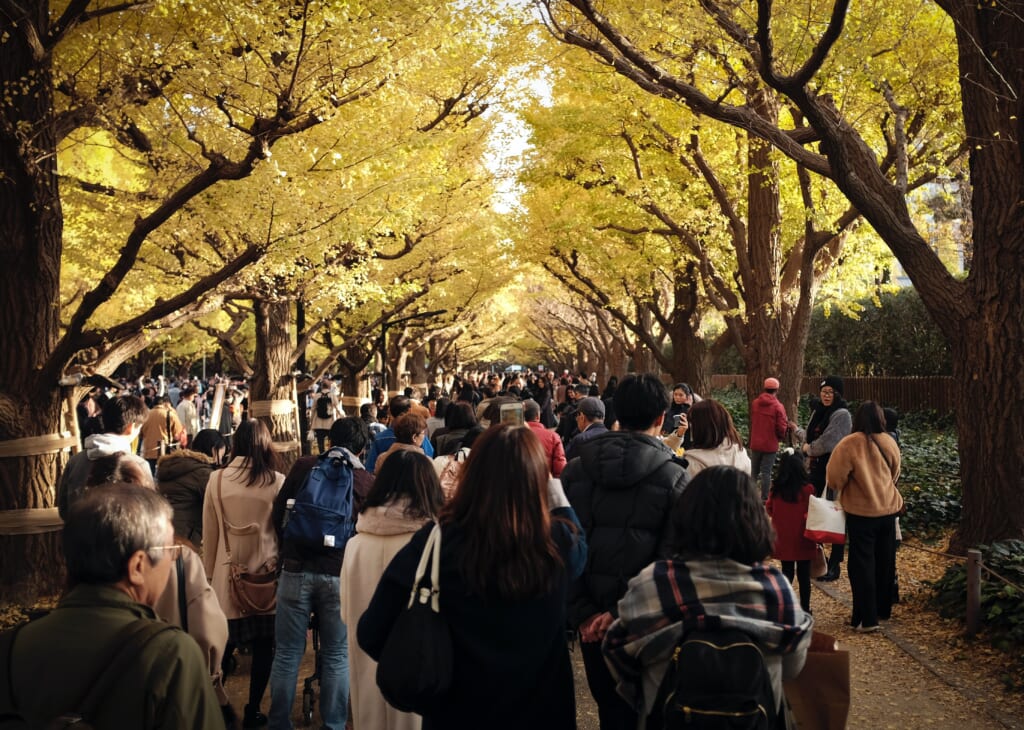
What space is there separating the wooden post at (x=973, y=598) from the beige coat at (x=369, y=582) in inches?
169

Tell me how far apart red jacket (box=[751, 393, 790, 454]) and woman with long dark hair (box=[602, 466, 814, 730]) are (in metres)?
8.04

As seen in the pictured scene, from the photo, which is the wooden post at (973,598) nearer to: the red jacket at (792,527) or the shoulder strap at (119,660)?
the red jacket at (792,527)

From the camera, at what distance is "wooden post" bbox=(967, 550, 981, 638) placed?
6.32 metres

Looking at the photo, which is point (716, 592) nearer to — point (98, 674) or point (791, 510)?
point (98, 674)

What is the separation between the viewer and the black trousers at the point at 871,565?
6578 mm

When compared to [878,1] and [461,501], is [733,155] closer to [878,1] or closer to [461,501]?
[878,1]

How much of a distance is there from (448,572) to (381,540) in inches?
61.4

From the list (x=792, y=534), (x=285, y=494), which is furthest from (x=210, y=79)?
(x=792, y=534)

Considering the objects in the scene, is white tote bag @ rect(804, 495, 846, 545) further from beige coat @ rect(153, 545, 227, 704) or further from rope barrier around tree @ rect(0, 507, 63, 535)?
Answer: rope barrier around tree @ rect(0, 507, 63, 535)

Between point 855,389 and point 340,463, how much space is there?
19760 millimetres

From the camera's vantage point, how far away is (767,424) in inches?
421

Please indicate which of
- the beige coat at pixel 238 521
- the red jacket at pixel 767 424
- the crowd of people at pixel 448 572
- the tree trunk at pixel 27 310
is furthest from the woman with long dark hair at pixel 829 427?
the tree trunk at pixel 27 310

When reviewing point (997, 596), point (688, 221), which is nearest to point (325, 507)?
point (997, 596)

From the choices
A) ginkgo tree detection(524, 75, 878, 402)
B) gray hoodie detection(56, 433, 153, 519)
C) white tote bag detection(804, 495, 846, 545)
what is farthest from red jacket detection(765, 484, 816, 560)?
ginkgo tree detection(524, 75, 878, 402)
